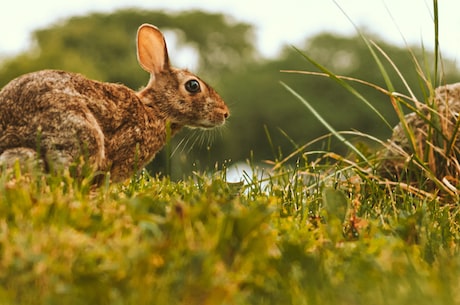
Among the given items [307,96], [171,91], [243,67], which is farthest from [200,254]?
[243,67]

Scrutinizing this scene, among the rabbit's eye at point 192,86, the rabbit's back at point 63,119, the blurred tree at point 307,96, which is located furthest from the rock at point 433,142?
the blurred tree at point 307,96

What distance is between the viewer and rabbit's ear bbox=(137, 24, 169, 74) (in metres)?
6.92

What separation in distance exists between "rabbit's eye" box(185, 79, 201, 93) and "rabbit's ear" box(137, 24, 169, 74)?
28 centimetres

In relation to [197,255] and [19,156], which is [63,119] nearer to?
[19,156]

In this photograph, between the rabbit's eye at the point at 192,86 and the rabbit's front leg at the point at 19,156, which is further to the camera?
the rabbit's eye at the point at 192,86

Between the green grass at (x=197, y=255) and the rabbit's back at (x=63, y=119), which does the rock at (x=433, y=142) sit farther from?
the rabbit's back at (x=63, y=119)

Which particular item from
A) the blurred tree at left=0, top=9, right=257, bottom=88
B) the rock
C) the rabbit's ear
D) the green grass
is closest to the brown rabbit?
the rabbit's ear

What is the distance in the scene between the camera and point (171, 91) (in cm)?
702

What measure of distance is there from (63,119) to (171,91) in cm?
175

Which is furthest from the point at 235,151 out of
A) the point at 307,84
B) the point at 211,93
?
the point at 211,93

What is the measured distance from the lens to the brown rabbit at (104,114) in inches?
216

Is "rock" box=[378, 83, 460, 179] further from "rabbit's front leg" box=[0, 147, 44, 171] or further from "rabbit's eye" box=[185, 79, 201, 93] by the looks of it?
"rabbit's front leg" box=[0, 147, 44, 171]

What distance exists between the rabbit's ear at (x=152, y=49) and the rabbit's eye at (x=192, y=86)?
0.92ft

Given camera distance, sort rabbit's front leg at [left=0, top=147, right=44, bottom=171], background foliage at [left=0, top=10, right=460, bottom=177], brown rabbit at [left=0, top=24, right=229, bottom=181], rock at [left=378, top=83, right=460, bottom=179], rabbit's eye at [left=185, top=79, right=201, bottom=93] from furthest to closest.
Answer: background foliage at [left=0, top=10, right=460, bottom=177] < rabbit's eye at [left=185, top=79, right=201, bottom=93] < rock at [left=378, top=83, right=460, bottom=179] < brown rabbit at [left=0, top=24, right=229, bottom=181] < rabbit's front leg at [left=0, top=147, right=44, bottom=171]
